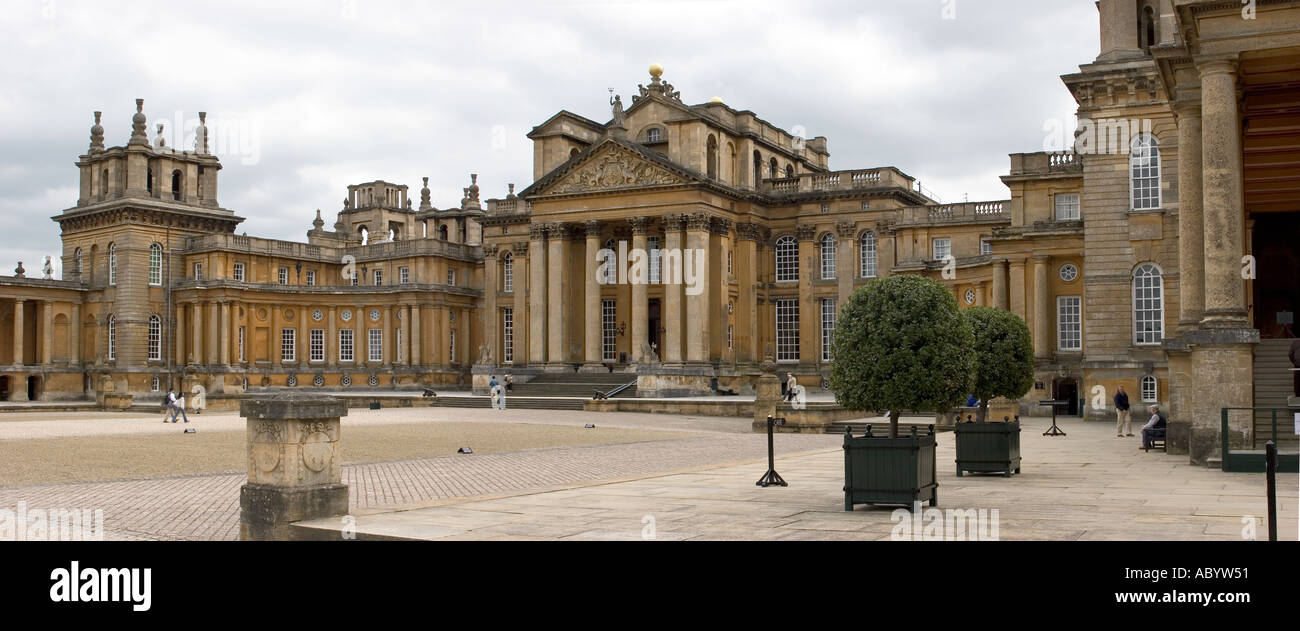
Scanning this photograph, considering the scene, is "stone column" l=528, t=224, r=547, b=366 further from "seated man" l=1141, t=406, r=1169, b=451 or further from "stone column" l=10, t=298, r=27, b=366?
"seated man" l=1141, t=406, r=1169, b=451

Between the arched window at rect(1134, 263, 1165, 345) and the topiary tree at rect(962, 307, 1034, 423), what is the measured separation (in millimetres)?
16494

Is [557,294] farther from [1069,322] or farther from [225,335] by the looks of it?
[1069,322]

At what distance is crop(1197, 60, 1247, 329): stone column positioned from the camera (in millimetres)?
17672

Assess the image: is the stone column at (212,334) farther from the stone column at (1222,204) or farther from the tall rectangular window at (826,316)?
the stone column at (1222,204)

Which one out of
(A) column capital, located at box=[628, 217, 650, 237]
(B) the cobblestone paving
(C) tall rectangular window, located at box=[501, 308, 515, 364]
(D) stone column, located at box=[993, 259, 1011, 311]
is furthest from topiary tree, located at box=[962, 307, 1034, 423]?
(C) tall rectangular window, located at box=[501, 308, 515, 364]

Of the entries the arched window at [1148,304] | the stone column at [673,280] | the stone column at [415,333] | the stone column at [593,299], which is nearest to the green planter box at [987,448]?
the arched window at [1148,304]

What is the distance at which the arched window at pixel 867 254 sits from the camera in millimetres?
58375

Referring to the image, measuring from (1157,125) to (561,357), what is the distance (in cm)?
3215

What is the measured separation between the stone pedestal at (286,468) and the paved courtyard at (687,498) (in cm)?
34

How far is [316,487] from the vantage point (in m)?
11.3

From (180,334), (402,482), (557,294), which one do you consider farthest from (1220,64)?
(180,334)

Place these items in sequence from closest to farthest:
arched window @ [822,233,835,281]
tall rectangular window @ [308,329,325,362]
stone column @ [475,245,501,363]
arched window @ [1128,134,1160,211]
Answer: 1. arched window @ [1128,134,1160,211]
2. arched window @ [822,233,835,281]
3. stone column @ [475,245,501,363]
4. tall rectangular window @ [308,329,325,362]
